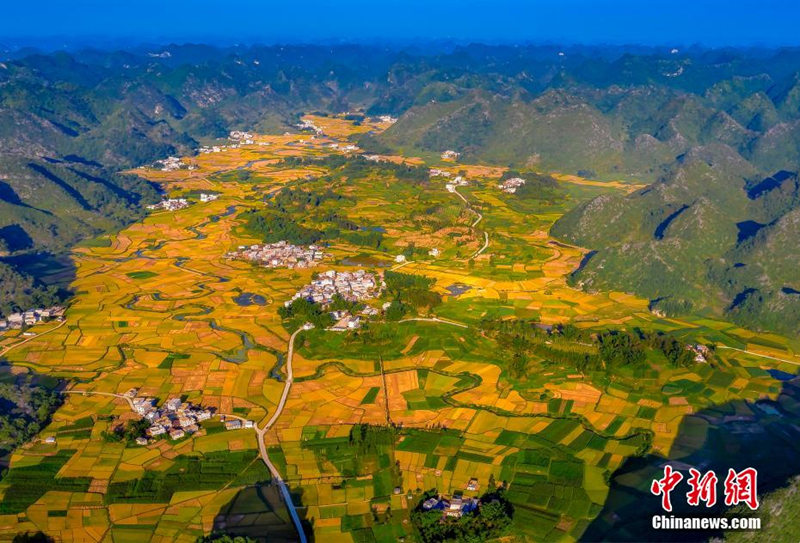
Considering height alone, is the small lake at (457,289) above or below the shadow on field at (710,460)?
above

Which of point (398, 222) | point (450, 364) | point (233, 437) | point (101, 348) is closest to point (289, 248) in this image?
point (398, 222)

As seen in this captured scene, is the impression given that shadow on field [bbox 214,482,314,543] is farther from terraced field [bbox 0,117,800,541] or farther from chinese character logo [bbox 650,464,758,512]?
chinese character logo [bbox 650,464,758,512]

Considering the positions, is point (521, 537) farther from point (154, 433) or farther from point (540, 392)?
point (154, 433)

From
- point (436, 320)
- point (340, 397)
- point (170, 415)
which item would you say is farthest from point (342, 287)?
point (170, 415)

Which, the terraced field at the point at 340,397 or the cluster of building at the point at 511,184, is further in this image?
the cluster of building at the point at 511,184

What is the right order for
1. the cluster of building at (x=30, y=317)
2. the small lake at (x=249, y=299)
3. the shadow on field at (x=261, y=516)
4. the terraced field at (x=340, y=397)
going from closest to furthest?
1. the shadow on field at (x=261, y=516)
2. the terraced field at (x=340, y=397)
3. the cluster of building at (x=30, y=317)
4. the small lake at (x=249, y=299)

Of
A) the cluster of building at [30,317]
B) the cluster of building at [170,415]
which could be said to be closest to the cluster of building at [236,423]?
the cluster of building at [170,415]

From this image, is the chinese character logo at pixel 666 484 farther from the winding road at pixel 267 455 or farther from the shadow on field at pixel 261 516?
the winding road at pixel 267 455
